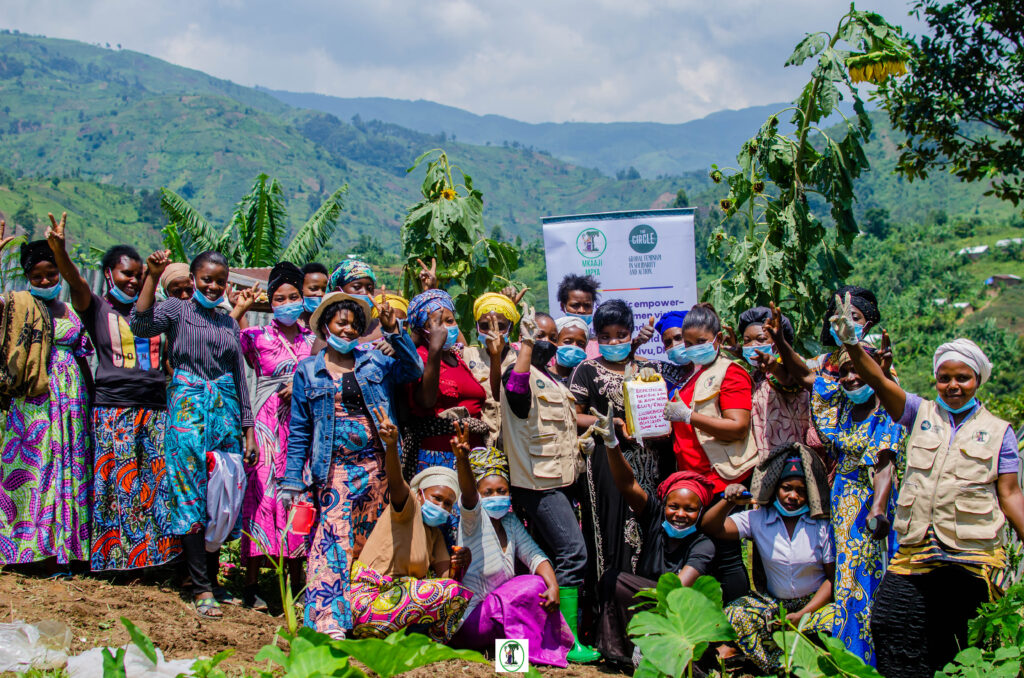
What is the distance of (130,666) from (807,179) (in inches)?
228

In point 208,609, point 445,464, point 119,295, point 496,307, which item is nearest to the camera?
point 208,609

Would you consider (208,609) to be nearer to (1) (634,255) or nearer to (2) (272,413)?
(2) (272,413)

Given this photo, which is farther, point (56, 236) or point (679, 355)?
point (679, 355)

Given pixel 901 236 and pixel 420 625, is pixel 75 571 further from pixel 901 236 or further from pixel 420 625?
pixel 901 236

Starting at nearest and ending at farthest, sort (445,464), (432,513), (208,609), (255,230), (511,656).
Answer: (511,656), (432,513), (208,609), (445,464), (255,230)

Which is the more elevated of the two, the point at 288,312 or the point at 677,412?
the point at 288,312

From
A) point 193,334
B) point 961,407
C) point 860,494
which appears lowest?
point 860,494

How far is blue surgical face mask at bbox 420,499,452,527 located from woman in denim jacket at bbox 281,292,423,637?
0.23 m

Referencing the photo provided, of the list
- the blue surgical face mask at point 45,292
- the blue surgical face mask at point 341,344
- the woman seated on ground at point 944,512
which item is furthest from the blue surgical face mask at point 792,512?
the blue surgical face mask at point 45,292

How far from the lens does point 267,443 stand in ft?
17.8

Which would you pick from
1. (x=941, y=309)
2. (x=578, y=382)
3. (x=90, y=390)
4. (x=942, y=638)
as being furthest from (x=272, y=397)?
(x=941, y=309)

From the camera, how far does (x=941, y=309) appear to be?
3919 centimetres

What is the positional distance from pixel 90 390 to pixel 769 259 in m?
4.96

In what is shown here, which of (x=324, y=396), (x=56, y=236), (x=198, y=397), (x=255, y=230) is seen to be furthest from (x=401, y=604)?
(x=255, y=230)
